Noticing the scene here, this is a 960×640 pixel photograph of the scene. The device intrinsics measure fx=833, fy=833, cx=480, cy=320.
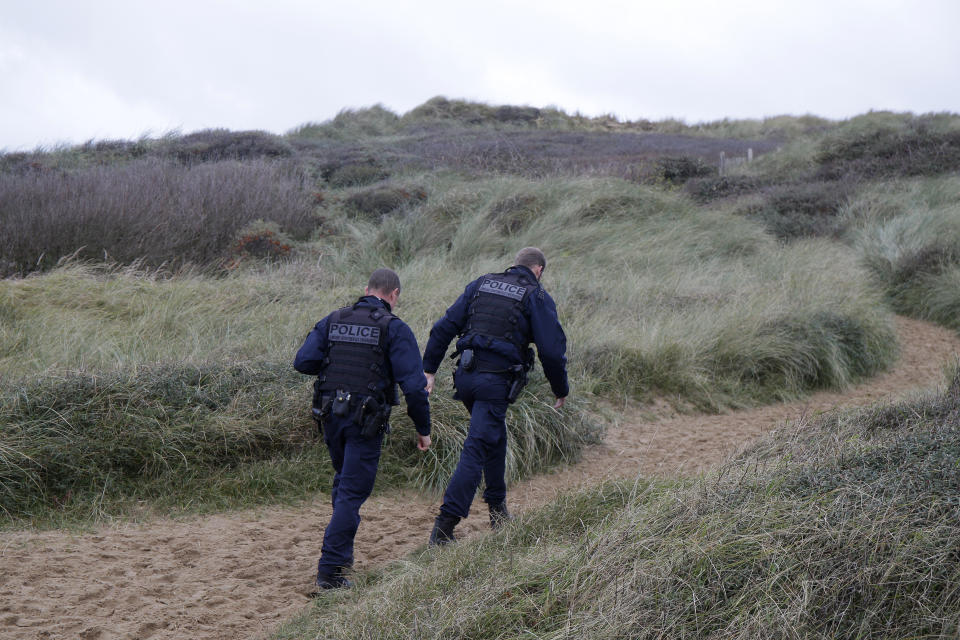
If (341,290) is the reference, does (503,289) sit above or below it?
above

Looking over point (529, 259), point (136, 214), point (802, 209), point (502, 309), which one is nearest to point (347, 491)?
point (502, 309)

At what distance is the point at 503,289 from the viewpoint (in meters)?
4.75

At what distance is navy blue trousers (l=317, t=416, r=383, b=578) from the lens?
4176 mm

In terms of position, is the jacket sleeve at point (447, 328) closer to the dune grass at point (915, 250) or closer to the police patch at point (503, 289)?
the police patch at point (503, 289)

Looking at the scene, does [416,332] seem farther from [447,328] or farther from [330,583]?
[330,583]

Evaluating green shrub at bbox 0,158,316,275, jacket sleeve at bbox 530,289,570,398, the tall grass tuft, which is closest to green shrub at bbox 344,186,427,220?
green shrub at bbox 0,158,316,275

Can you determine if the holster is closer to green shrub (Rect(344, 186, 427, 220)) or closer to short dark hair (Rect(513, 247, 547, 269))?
short dark hair (Rect(513, 247, 547, 269))

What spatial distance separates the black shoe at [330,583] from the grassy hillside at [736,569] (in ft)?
0.44

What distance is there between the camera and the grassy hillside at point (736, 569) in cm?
266

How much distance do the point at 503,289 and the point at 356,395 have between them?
1097 millimetres

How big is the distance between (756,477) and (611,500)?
1.04 meters

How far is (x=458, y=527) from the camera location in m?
5.17

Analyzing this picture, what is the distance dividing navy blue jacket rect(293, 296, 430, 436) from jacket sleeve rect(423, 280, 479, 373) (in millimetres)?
563

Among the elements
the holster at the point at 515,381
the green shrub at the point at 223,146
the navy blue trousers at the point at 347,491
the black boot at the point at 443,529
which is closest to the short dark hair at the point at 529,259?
the holster at the point at 515,381
